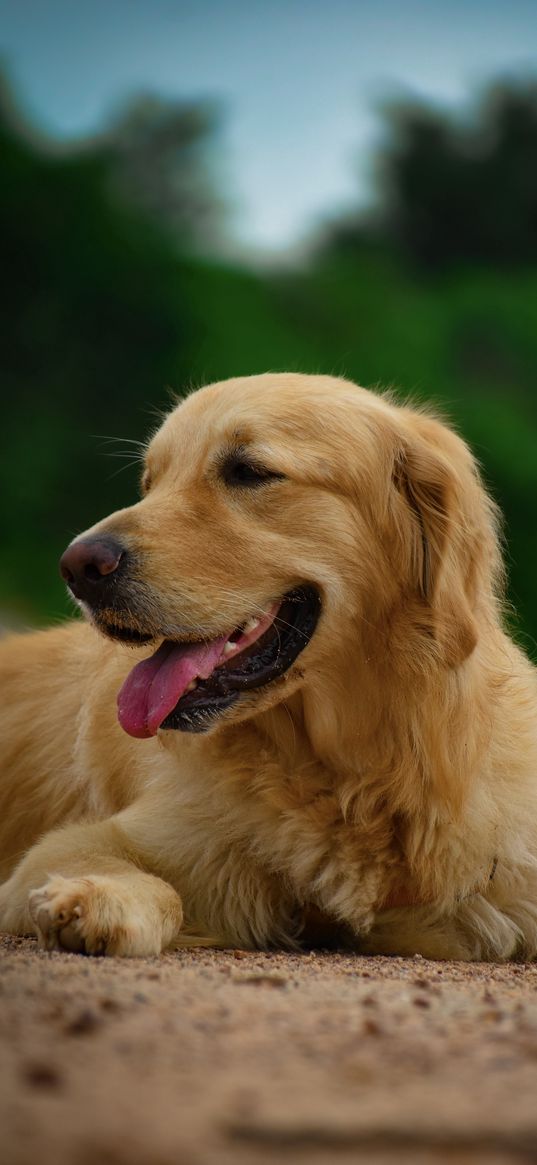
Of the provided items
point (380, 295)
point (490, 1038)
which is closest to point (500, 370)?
point (380, 295)

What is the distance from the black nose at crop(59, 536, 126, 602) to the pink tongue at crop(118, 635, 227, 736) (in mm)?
301

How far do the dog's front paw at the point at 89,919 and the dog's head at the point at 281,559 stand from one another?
56 centimetres

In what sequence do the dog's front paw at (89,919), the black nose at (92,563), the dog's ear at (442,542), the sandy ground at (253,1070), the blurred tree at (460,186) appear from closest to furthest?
the sandy ground at (253,1070) → the dog's front paw at (89,919) → the black nose at (92,563) → the dog's ear at (442,542) → the blurred tree at (460,186)

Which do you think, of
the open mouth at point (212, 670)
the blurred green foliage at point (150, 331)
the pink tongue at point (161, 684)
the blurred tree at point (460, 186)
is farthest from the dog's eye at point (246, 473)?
the blurred tree at point (460, 186)

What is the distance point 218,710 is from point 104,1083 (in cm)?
199

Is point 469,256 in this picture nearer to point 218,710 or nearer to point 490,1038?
point 218,710

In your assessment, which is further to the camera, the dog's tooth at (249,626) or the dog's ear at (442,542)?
the dog's ear at (442,542)

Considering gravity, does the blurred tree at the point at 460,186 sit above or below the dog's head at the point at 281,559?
above

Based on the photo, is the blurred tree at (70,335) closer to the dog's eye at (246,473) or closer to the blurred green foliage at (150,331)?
the blurred green foliage at (150,331)

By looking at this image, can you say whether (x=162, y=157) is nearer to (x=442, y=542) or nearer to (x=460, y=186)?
(x=460, y=186)

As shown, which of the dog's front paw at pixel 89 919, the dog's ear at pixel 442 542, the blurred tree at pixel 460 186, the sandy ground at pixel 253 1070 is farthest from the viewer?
the blurred tree at pixel 460 186

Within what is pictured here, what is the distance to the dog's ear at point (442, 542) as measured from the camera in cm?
412

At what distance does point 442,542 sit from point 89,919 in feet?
5.25

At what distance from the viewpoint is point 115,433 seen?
17.8 metres
